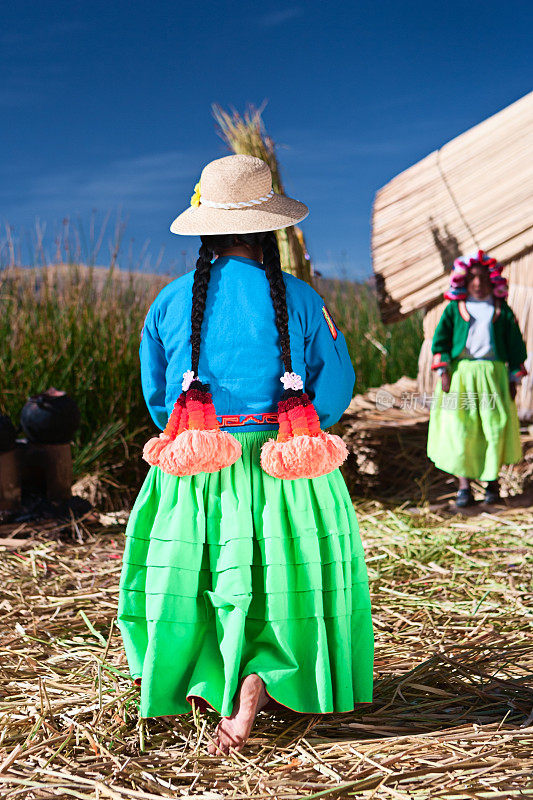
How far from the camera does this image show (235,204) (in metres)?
2.02

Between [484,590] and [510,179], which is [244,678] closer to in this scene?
[484,590]

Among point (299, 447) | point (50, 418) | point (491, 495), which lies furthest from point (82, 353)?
point (299, 447)

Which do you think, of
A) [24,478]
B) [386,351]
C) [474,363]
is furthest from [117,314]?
[386,351]

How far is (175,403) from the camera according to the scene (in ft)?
6.72

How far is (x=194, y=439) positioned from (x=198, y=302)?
1.13ft

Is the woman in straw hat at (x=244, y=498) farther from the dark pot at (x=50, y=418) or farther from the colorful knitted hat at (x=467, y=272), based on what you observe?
the colorful knitted hat at (x=467, y=272)

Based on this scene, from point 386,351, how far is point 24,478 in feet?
13.5

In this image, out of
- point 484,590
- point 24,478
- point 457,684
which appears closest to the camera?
point 457,684

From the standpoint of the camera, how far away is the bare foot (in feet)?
6.28

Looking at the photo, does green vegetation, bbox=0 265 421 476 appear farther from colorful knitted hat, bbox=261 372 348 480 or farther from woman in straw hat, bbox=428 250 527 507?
colorful knitted hat, bbox=261 372 348 480

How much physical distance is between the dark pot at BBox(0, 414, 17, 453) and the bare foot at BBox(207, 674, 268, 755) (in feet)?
8.07

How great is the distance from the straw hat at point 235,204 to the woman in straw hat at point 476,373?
9.24 ft

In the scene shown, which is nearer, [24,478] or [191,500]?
[191,500]

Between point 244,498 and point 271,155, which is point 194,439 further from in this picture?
point 271,155
